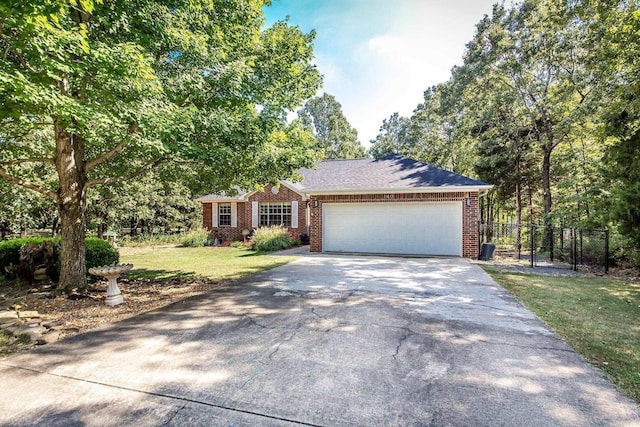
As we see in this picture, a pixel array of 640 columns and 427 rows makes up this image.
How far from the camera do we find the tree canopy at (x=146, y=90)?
4.08m

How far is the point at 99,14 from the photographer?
16.2 ft

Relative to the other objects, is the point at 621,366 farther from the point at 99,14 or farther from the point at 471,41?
the point at 471,41

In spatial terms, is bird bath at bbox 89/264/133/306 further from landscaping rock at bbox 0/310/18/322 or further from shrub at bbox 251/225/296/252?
shrub at bbox 251/225/296/252

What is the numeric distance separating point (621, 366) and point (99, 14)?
8.39 meters

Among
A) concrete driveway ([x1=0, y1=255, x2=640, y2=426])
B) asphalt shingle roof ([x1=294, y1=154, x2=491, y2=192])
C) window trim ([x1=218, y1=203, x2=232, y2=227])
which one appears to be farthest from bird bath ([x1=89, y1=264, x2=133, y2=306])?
window trim ([x1=218, y1=203, x2=232, y2=227])

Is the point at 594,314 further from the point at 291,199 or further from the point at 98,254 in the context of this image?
the point at 291,199

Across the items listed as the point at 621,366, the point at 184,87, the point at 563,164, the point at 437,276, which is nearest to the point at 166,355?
the point at 184,87

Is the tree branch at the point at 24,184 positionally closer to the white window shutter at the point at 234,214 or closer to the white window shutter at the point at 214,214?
the white window shutter at the point at 234,214

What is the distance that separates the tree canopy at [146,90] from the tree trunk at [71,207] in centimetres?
2

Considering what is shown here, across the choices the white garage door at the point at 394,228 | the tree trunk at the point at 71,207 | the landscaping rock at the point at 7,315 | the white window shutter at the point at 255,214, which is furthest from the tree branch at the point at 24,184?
the white window shutter at the point at 255,214

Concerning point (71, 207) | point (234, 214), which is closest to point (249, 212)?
point (234, 214)

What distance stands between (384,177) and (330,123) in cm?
2620

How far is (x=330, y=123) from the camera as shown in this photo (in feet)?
125

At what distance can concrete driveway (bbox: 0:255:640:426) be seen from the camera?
8.27 ft
